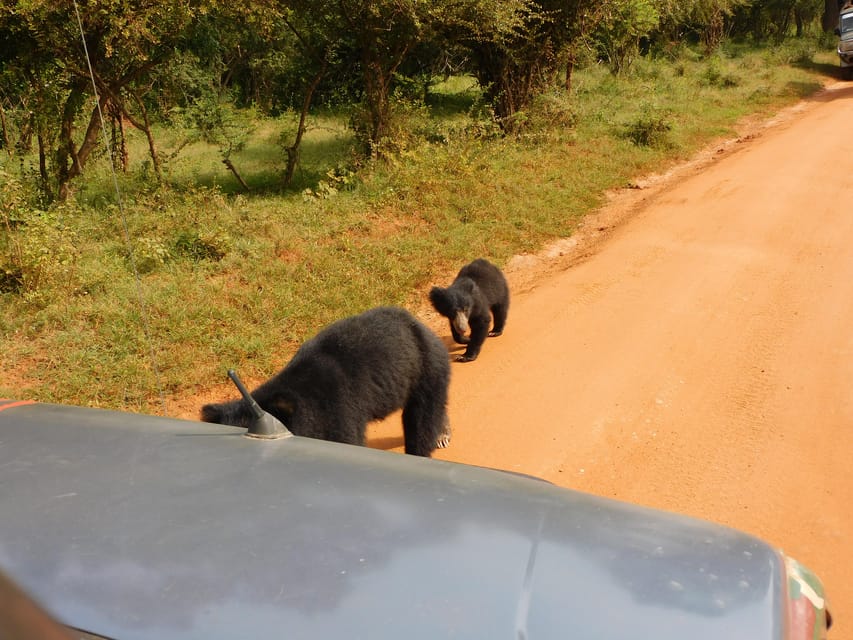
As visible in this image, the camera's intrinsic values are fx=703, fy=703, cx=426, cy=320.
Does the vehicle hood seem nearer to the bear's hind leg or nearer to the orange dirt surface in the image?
the orange dirt surface

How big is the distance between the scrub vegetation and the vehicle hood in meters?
1.90

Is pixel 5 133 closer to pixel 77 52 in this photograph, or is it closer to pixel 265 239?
pixel 77 52

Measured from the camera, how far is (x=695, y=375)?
5832 millimetres

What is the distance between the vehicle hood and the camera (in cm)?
134

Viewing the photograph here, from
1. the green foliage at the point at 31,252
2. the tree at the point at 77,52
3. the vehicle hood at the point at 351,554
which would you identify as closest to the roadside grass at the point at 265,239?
the green foliage at the point at 31,252

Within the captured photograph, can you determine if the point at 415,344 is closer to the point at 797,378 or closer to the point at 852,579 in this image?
the point at 852,579

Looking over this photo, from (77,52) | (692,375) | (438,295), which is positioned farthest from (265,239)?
(692,375)

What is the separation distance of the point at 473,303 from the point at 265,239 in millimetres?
3618

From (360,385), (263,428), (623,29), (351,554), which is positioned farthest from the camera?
(623,29)

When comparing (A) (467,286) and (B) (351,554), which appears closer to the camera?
(B) (351,554)

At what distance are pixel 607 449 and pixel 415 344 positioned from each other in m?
1.60

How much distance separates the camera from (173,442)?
2.12m

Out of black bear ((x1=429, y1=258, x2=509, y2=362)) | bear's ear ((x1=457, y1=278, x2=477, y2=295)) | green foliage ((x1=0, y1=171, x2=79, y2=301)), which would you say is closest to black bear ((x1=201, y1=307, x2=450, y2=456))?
black bear ((x1=429, y1=258, x2=509, y2=362))

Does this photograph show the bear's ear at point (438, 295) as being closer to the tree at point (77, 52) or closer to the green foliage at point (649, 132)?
the tree at point (77, 52)
